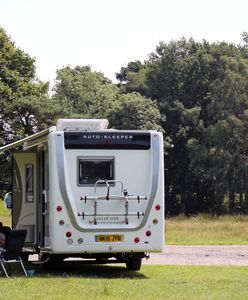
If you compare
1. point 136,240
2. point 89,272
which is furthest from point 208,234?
point 136,240

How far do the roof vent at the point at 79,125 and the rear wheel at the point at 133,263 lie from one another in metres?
2.92

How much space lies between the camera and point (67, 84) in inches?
2739

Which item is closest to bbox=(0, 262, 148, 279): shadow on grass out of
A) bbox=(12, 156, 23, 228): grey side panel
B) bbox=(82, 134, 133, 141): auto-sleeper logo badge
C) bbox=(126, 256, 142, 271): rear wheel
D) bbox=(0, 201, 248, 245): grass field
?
bbox=(126, 256, 142, 271): rear wheel

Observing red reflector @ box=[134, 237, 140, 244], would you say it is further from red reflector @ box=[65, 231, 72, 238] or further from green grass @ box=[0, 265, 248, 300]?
red reflector @ box=[65, 231, 72, 238]

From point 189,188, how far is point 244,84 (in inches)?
509

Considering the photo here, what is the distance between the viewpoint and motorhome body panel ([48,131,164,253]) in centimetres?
1387

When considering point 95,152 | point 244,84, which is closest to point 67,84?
point 244,84

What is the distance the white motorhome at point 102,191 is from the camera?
547 inches

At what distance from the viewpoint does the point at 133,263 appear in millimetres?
15562

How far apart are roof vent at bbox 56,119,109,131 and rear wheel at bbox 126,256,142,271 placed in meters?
2.92

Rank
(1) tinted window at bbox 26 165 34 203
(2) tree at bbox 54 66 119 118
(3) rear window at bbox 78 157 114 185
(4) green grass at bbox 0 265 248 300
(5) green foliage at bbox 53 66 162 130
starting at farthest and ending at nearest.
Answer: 1. (2) tree at bbox 54 66 119 118
2. (5) green foliage at bbox 53 66 162 130
3. (1) tinted window at bbox 26 165 34 203
4. (3) rear window at bbox 78 157 114 185
5. (4) green grass at bbox 0 265 248 300

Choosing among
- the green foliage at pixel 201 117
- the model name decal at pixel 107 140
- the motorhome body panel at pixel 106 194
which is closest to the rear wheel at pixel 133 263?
→ the motorhome body panel at pixel 106 194

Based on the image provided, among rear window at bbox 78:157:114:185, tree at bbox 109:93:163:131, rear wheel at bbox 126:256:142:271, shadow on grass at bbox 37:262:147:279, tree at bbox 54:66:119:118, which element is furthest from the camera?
tree at bbox 54:66:119:118

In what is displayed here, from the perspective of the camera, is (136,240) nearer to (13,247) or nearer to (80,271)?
(80,271)
